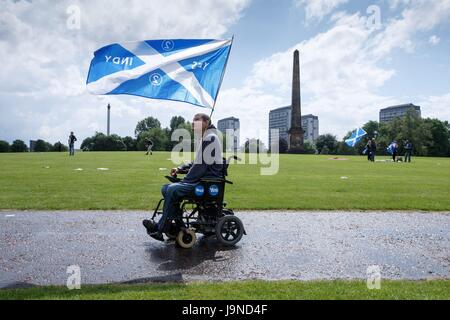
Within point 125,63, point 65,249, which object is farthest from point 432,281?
point 125,63

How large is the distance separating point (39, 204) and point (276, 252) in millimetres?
7623

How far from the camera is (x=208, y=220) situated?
8.05 m

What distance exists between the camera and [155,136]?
412 ft

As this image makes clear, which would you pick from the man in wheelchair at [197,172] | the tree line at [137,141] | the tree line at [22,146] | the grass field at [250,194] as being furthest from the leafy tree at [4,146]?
the man in wheelchair at [197,172]

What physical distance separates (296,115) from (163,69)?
7304 centimetres

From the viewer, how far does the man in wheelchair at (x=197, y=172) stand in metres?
7.52

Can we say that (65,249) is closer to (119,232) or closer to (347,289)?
(119,232)

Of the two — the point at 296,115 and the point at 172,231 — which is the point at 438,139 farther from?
the point at 172,231

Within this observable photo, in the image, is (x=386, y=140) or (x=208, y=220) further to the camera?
(x=386, y=140)

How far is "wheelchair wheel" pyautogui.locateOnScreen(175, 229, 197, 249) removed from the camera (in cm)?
761

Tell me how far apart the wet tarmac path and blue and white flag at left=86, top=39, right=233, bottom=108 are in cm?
291

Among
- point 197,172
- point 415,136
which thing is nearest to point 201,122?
point 197,172

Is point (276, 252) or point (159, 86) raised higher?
point (159, 86)

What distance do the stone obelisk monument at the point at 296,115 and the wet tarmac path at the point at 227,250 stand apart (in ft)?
226
